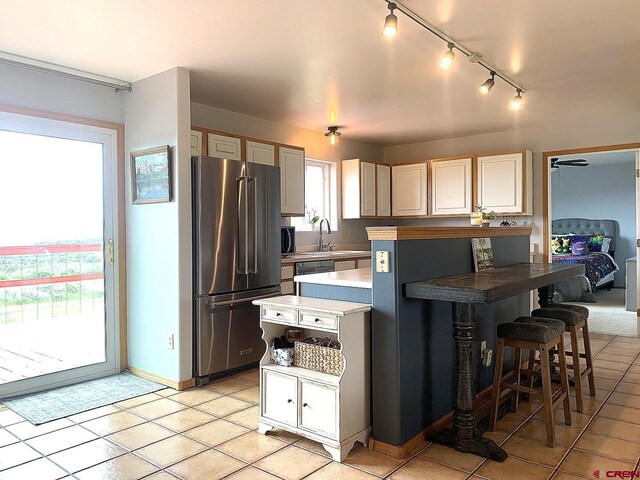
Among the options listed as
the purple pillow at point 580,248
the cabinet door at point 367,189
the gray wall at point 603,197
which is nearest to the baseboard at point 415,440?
the cabinet door at point 367,189

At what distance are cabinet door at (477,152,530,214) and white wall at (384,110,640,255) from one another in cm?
34

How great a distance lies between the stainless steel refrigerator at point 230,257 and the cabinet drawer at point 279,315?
1.09 metres

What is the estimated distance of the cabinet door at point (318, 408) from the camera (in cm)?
254

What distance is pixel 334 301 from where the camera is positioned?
285cm

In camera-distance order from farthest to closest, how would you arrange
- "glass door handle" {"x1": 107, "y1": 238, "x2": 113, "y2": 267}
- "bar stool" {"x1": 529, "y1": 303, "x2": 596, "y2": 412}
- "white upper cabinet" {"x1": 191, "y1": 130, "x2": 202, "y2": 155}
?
"white upper cabinet" {"x1": 191, "y1": 130, "x2": 202, "y2": 155}, "glass door handle" {"x1": 107, "y1": 238, "x2": 113, "y2": 267}, "bar stool" {"x1": 529, "y1": 303, "x2": 596, "y2": 412}

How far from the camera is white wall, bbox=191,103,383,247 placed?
485 cm

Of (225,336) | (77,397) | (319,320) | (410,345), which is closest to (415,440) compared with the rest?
(410,345)

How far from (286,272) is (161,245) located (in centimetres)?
132

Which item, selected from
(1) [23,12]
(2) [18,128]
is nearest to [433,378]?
(1) [23,12]

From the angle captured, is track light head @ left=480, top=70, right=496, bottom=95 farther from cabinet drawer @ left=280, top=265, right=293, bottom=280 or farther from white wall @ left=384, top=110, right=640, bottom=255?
cabinet drawer @ left=280, top=265, right=293, bottom=280

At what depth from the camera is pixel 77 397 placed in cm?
351

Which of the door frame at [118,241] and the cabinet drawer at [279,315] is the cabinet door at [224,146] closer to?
the door frame at [118,241]

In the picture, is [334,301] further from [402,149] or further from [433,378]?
[402,149]

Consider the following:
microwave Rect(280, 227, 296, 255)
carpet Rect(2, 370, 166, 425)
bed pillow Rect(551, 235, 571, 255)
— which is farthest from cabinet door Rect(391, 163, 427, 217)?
carpet Rect(2, 370, 166, 425)
